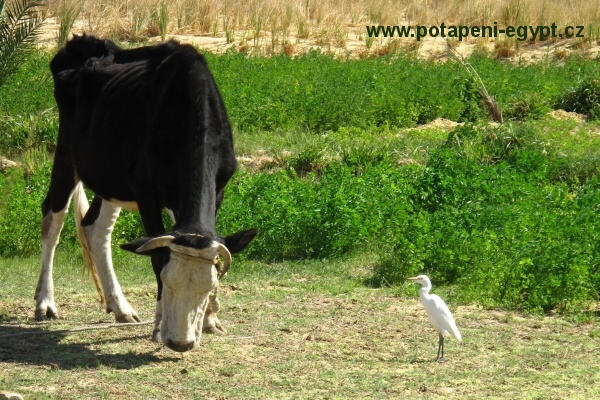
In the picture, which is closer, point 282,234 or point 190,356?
point 190,356

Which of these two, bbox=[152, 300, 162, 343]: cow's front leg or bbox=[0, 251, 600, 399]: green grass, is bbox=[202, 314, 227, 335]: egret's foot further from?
bbox=[152, 300, 162, 343]: cow's front leg

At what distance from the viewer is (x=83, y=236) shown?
9086mm

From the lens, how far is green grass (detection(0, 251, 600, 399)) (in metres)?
6.74

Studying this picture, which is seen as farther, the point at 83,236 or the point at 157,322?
the point at 83,236

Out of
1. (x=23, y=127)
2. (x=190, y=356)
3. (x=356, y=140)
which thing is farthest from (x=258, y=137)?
(x=190, y=356)

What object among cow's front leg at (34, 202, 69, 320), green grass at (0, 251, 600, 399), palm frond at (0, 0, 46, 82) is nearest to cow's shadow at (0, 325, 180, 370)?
green grass at (0, 251, 600, 399)

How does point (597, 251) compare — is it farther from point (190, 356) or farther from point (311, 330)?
point (190, 356)

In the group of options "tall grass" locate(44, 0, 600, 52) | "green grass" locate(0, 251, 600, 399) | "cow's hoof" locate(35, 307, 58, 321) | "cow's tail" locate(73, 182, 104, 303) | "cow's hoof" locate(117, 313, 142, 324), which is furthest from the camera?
"tall grass" locate(44, 0, 600, 52)

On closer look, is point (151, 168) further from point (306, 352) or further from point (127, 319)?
point (306, 352)

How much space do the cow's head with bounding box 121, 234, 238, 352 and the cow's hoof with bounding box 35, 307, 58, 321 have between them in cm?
209

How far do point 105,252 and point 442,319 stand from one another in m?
3.01

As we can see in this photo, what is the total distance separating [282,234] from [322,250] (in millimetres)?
422

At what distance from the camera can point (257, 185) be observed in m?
11.3

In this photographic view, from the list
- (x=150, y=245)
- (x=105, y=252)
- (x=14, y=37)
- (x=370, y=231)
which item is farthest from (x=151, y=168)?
(x=370, y=231)
